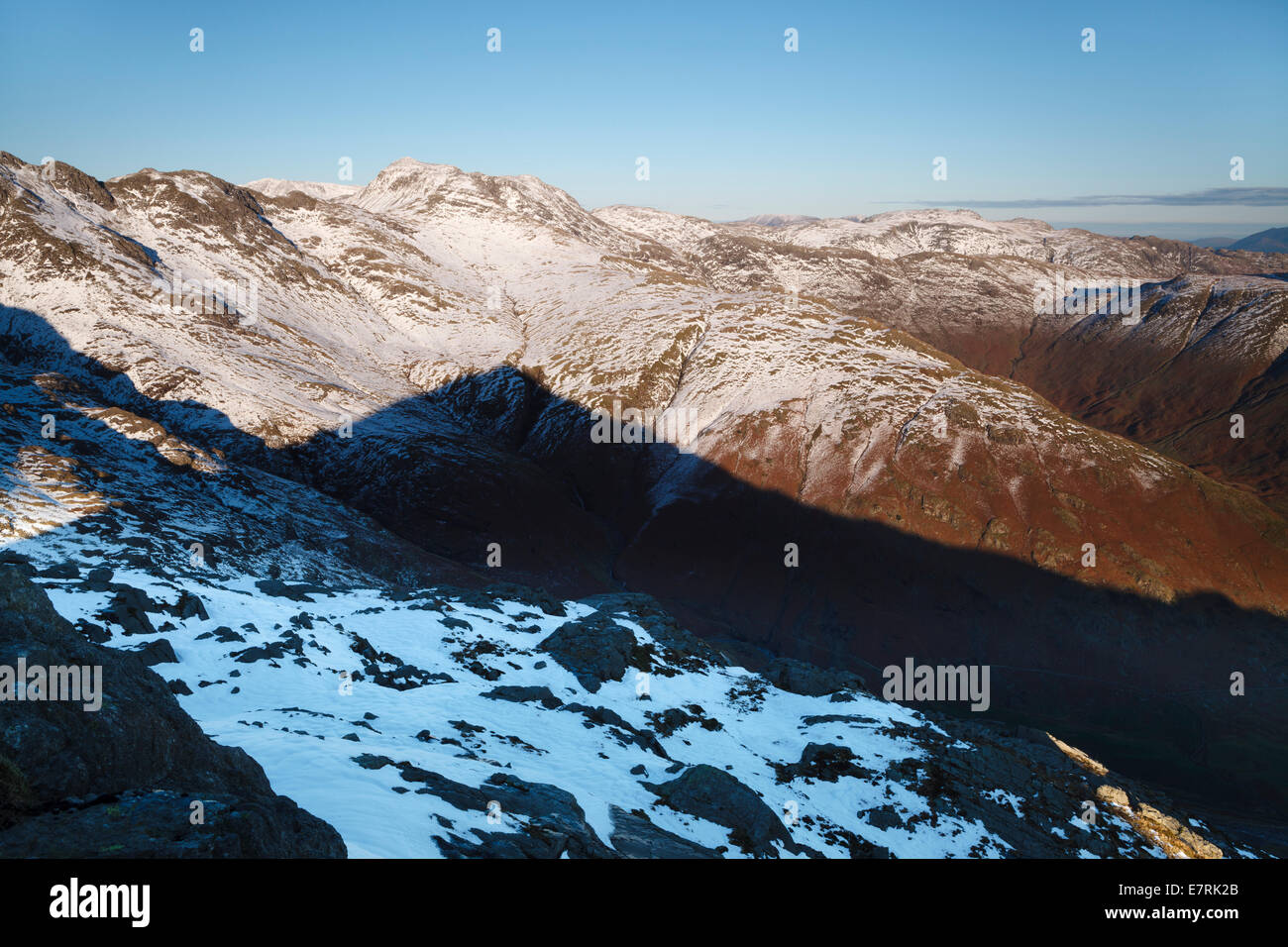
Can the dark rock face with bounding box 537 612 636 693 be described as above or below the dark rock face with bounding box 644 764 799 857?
above

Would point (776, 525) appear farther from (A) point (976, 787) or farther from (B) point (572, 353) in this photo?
(A) point (976, 787)

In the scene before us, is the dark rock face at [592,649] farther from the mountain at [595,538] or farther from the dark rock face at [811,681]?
the dark rock face at [811,681]

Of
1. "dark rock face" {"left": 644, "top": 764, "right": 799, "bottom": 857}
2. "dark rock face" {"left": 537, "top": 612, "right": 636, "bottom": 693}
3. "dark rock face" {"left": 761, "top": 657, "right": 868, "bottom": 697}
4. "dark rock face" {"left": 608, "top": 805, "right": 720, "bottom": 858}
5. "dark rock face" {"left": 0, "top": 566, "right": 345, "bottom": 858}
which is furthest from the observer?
"dark rock face" {"left": 761, "top": 657, "right": 868, "bottom": 697}

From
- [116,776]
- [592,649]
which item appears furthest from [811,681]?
[116,776]

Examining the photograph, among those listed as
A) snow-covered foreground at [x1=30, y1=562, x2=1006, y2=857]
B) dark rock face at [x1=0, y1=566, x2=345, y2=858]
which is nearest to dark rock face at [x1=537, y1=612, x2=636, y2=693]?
snow-covered foreground at [x1=30, y1=562, x2=1006, y2=857]

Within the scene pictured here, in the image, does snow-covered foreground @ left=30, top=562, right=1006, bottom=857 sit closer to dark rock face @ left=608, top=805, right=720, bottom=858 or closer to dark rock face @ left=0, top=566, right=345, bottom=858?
dark rock face @ left=608, top=805, right=720, bottom=858

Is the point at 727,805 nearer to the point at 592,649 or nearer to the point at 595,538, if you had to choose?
the point at 592,649
